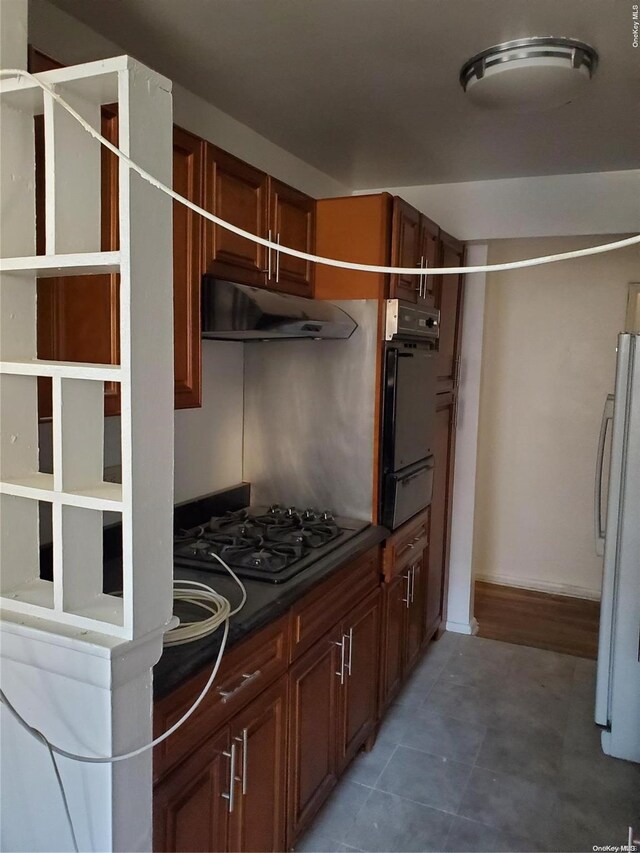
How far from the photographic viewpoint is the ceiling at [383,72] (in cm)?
165

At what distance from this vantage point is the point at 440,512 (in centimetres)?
344

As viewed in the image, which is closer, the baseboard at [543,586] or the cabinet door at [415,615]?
the cabinet door at [415,615]

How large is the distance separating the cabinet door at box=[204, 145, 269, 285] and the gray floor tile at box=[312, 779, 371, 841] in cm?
179

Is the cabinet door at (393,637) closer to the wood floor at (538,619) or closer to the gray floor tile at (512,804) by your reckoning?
the gray floor tile at (512,804)

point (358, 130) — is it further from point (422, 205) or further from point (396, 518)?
point (396, 518)

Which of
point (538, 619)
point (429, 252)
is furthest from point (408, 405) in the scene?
point (538, 619)

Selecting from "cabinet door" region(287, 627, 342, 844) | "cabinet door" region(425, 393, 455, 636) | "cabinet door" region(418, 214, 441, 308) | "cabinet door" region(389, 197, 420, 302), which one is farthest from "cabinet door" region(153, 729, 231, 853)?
"cabinet door" region(418, 214, 441, 308)

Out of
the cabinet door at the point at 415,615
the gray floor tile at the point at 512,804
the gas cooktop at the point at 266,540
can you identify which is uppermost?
the gas cooktop at the point at 266,540

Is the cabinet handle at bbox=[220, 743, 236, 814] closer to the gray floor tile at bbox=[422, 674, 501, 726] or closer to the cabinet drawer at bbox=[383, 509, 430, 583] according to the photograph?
the cabinet drawer at bbox=[383, 509, 430, 583]

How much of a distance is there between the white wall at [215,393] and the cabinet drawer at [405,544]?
0.69 meters

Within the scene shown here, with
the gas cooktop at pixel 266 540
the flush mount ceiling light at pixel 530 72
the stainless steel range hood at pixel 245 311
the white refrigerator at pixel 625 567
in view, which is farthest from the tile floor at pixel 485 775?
the flush mount ceiling light at pixel 530 72

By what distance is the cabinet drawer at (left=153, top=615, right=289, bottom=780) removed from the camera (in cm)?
131

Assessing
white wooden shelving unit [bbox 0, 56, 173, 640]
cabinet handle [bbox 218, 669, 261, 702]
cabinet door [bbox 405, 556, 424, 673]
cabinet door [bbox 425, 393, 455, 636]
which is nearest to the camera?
white wooden shelving unit [bbox 0, 56, 173, 640]

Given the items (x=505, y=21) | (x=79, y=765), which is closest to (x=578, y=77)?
(x=505, y=21)
